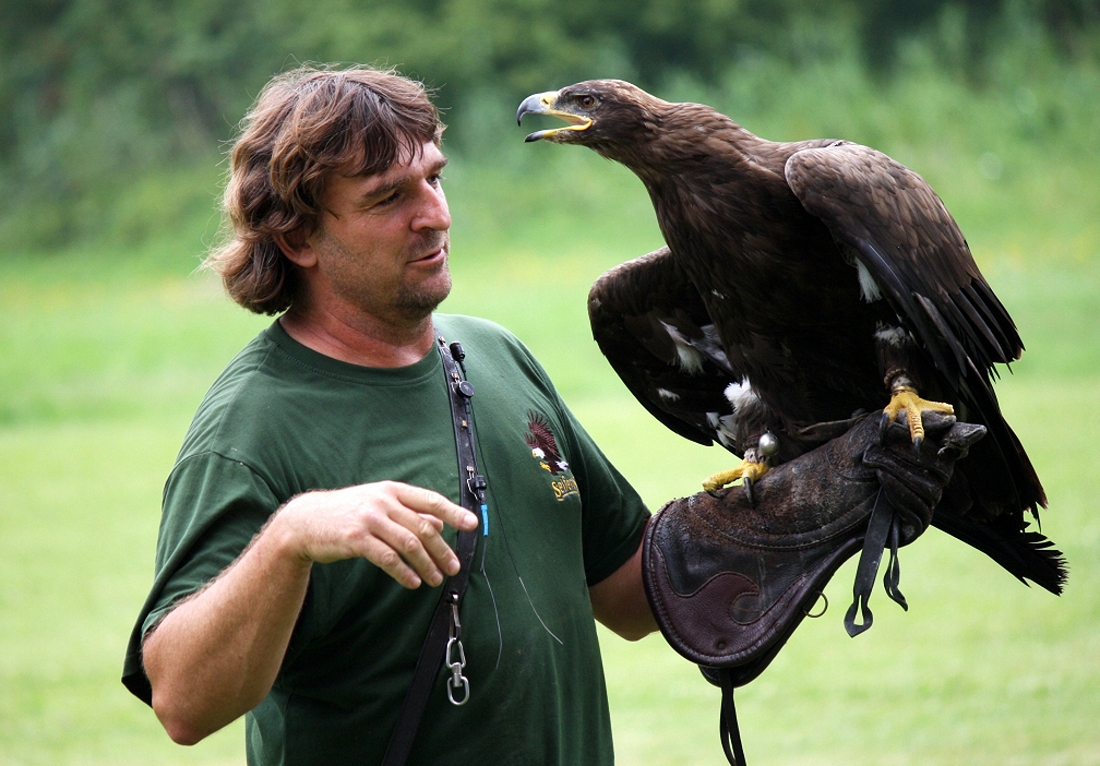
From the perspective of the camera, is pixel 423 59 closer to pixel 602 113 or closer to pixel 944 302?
pixel 602 113

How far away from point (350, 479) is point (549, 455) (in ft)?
1.39

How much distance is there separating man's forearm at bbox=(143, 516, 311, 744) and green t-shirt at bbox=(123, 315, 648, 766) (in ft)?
0.22

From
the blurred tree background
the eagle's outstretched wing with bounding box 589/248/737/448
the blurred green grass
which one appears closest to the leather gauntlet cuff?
the eagle's outstretched wing with bounding box 589/248/737/448

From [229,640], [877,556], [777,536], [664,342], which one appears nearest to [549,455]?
[777,536]

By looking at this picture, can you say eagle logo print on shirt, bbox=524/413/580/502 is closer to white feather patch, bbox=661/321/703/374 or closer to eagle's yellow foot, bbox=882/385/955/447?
eagle's yellow foot, bbox=882/385/955/447

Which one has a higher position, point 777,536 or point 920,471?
point 920,471

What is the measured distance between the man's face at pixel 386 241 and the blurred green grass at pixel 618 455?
3.22 meters

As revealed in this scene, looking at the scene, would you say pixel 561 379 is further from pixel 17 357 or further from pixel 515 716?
pixel 515 716

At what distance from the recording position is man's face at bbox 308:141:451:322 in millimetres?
2191

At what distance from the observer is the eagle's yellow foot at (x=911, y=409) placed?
2.45 meters

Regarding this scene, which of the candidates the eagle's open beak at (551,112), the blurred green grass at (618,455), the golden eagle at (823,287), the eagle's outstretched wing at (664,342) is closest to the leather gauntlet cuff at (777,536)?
the golden eagle at (823,287)

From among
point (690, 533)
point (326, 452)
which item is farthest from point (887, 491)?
point (326, 452)

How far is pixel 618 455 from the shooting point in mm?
A: 8891

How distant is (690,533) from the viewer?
8.59 ft
